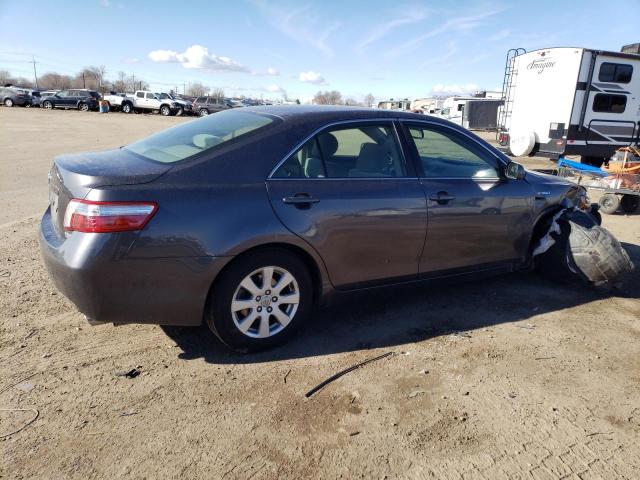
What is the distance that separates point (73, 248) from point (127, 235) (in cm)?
33

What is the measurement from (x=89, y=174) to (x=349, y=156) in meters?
1.81

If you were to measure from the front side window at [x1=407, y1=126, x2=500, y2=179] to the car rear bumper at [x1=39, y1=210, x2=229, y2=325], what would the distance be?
1877 mm

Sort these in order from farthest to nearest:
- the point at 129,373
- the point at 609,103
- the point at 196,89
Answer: the point at 196,89, the point at 609,103, the point at 129,373

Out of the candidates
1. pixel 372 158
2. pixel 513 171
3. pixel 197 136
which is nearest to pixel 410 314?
pixel 372 158

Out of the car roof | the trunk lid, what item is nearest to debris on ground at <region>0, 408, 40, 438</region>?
the trunk lid

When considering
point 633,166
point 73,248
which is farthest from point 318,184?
point 633,166

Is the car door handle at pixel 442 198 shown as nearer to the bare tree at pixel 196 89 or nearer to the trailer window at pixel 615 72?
the trailer window at pixel 615 72

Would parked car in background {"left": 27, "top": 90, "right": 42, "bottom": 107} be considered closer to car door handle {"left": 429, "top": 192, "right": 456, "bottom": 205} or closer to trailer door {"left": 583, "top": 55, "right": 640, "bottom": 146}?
trailer door {"left": 583, "top": 55, "right": 640, "bottom": 146}

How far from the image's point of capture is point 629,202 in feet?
27.3

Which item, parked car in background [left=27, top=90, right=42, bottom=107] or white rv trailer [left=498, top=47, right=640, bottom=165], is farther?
parked car in background [left=27, top=90, right=42, bottom=107]

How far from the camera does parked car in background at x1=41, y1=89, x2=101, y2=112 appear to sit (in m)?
43.5

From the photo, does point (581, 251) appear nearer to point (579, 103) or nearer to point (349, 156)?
point (349, 156)

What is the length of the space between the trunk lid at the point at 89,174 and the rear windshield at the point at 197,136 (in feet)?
0.54

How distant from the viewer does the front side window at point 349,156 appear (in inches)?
133
